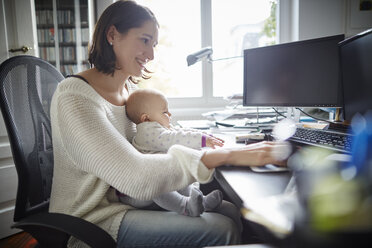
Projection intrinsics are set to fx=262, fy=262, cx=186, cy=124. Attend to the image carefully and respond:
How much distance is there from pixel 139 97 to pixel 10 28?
1.37 m

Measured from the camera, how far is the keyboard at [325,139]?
0.79m

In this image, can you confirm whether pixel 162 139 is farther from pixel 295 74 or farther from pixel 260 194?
pixel 295 74

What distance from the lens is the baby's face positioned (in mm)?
1136

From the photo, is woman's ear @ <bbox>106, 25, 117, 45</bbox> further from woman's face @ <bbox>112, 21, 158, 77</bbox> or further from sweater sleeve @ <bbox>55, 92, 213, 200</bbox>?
sweater sleeve @ <bbox>55, 92, 213, 200</bbox>

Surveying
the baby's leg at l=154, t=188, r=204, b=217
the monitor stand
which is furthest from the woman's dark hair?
the monitor stand

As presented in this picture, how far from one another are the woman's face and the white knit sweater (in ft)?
0.83

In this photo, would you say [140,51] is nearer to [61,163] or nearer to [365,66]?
[61,163]

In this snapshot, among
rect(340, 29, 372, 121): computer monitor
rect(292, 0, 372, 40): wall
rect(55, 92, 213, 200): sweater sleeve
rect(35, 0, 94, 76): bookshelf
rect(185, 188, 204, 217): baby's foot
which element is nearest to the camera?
rect(55, 92, 213, 200): sweater sleeve

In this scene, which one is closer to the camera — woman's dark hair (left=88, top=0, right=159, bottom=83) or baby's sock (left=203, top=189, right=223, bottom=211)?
baby's sock (left=203, top=189, right=223, bottom=211)

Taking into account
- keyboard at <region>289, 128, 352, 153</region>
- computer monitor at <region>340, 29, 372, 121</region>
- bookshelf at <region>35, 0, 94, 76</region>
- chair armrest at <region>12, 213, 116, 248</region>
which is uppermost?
bookshelf at <region>35, 0, 94, 76</region>

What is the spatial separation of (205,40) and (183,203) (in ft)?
7.08

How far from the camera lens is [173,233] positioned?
760 millimetres

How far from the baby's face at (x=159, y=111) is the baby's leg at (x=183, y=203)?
39cm

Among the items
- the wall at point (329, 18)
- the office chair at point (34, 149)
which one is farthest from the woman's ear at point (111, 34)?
the wall at point (329, 18)
